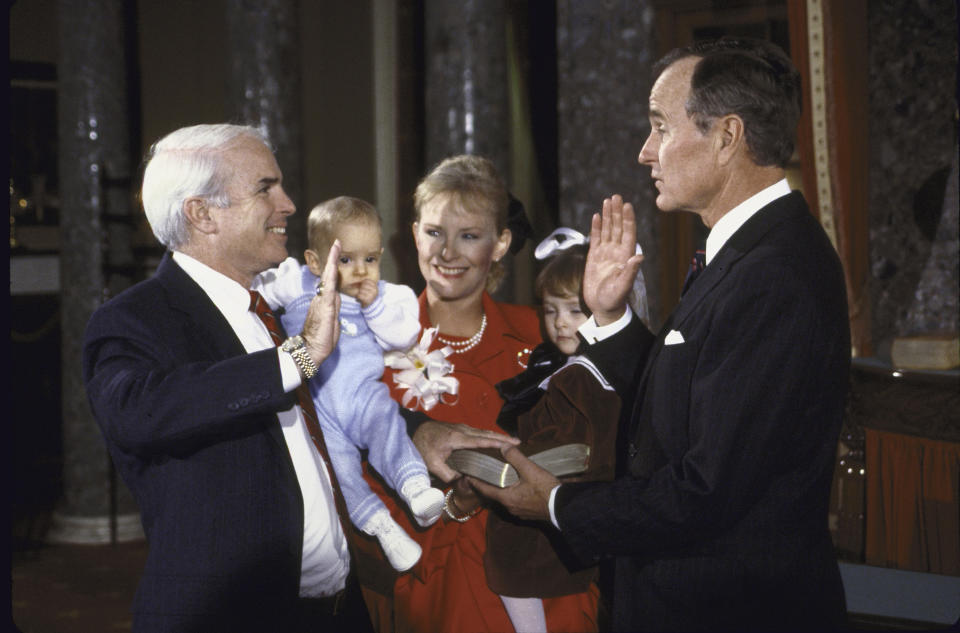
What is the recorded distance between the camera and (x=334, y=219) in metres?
2.35

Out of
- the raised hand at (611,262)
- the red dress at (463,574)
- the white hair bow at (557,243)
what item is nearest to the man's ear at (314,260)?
the red dress at (463,574)

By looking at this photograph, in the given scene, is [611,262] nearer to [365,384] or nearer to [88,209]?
[365,384]

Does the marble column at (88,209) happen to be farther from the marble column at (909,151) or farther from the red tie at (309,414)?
the marble column at (909,151)

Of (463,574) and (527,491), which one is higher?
(527,491)

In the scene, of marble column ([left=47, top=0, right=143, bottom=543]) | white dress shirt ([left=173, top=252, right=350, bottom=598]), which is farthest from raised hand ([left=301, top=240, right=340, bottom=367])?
marble column ([left=47, top=0, right=143, bottom=543])

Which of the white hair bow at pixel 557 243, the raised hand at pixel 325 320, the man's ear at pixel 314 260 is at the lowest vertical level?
the raised hand at pixel 325 320

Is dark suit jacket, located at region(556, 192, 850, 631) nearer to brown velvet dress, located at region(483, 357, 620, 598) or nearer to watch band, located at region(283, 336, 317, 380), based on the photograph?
brown velvet dress, located at region(483, 357, 620, 598)

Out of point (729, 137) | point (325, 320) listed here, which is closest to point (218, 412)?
point (325, 320)

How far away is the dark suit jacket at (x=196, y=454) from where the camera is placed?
→ 6.01ft

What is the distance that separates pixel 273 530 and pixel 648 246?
1.74 meters

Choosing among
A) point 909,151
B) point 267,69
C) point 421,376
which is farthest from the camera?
point 909,151

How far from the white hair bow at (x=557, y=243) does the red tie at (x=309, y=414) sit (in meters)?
0.75

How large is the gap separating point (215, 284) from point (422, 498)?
2.41 ft

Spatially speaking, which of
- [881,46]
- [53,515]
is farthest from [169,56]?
[881,46]
